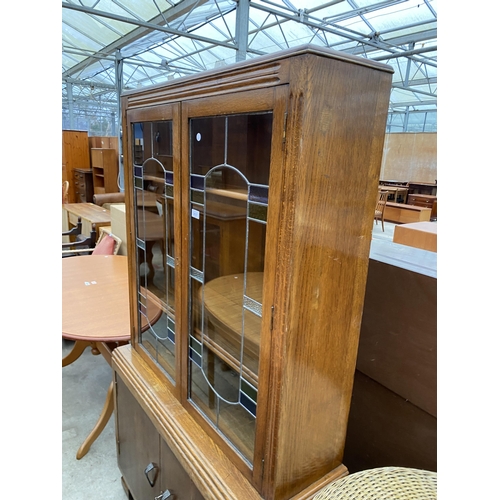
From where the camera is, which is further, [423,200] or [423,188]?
[423,188]

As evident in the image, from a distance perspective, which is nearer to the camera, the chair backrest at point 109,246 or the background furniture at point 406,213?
the chair backrest at point 109,246

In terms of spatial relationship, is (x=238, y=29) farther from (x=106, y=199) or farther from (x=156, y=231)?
(x=156, y=231)

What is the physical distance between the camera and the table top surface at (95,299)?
1.63 m

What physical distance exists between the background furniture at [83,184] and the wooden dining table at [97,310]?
3833 millimetres

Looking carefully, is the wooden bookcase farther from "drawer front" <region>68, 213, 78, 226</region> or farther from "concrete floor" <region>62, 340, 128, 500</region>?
"drawer front" <region>68, 213, 78, 226</region>

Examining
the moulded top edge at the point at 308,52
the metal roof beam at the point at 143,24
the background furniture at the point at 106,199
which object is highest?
the metal roof beam at the point at 143,24

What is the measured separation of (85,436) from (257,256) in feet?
5.84

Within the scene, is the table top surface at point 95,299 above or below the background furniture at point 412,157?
below

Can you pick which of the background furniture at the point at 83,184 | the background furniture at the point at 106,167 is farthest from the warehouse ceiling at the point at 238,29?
the background furniture at the point at 83,184

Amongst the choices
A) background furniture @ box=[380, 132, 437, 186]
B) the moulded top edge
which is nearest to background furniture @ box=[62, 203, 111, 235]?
the moulded top edge

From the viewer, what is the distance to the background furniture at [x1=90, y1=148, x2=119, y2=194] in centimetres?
561

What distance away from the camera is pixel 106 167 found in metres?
5.62

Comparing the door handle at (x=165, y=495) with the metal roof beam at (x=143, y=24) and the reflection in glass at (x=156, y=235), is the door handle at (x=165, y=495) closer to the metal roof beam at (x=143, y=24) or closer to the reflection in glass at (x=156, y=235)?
the reflection in glass at (x=156, y=235)

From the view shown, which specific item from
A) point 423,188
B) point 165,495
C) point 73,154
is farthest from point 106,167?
point 423,188
